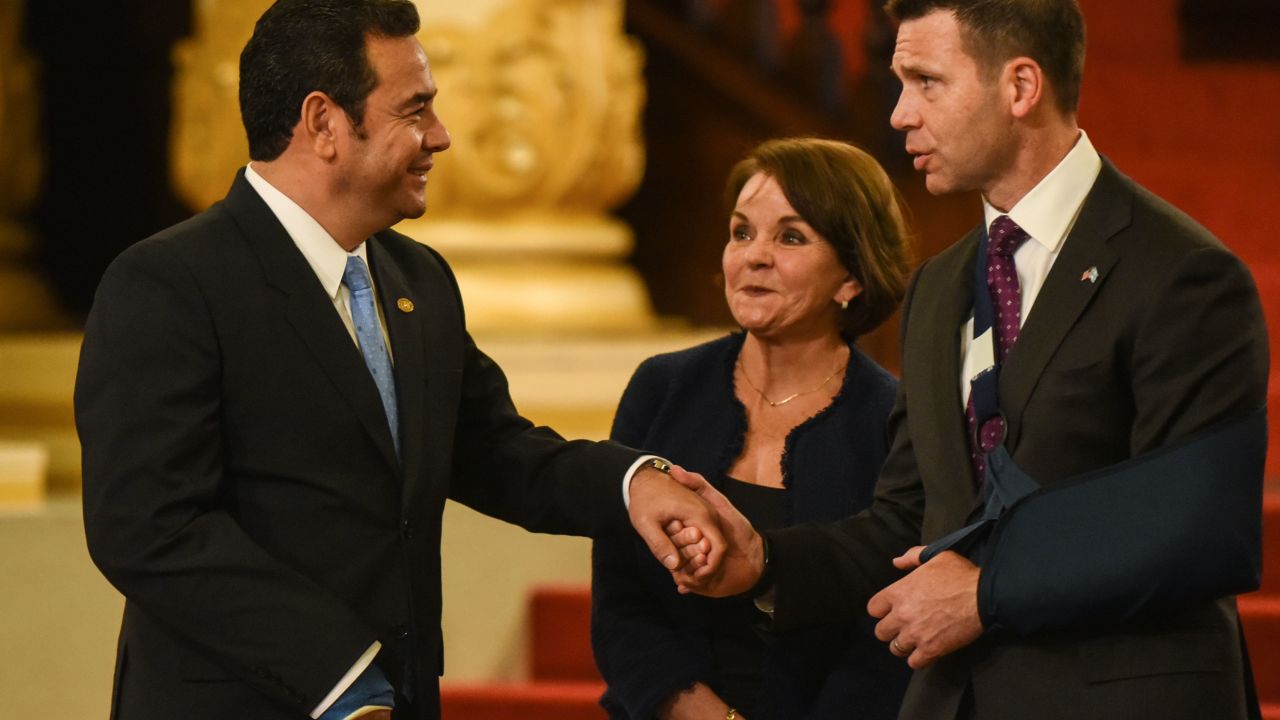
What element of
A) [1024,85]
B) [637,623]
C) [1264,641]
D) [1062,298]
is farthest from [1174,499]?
[1264,641]

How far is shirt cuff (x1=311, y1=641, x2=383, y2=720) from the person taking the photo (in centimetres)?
214

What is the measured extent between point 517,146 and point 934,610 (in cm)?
263

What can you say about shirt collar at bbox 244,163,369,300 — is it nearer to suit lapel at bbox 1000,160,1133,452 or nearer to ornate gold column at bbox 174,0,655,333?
suit lapel at bbox 1000,160,1133,452

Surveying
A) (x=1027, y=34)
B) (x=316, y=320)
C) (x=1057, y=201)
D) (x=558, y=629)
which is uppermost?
(x=1027, y=34)

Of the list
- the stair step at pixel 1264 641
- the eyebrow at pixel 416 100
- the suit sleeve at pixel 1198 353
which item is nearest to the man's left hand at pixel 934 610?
the suit sleeve at pixel 1198 353

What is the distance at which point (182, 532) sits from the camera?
2125 millimetres

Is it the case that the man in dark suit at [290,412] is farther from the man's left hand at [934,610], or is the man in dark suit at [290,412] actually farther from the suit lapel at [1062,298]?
the suit lapel at [1062,298]

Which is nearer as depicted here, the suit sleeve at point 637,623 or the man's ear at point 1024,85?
the man's ear at point 1024,85

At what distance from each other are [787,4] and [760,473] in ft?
11.7

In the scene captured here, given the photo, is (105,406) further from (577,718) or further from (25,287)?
(25,287)

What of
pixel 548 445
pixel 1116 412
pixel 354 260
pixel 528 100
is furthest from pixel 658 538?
pixel 528 100

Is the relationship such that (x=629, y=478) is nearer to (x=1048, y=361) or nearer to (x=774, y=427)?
(x=774, y=427)

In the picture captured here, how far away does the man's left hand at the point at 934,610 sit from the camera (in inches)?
83.0

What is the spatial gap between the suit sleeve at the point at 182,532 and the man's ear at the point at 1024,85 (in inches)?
41.1
